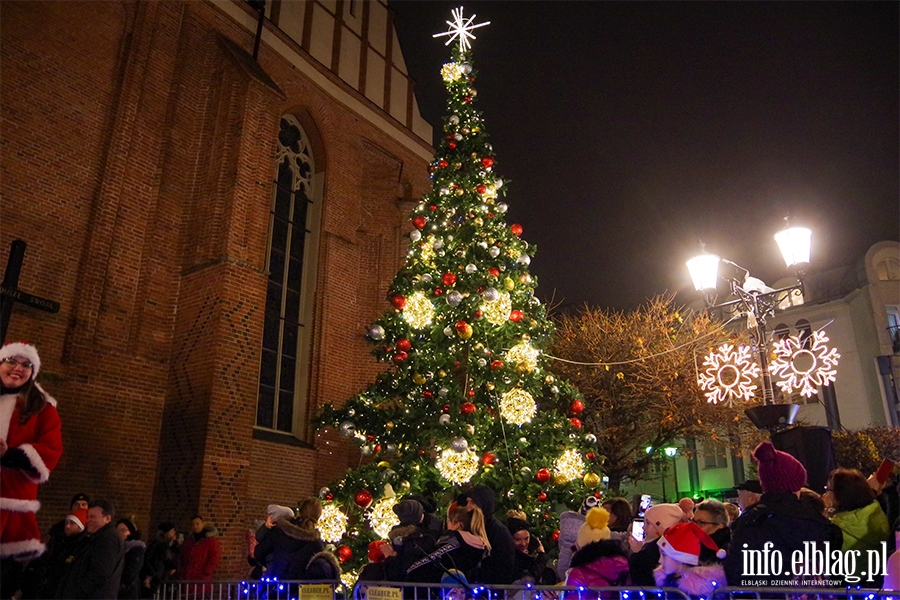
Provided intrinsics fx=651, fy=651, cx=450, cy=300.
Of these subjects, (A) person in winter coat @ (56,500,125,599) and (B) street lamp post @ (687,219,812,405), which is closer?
(A) person in winter coat @ (56,500,125,599)

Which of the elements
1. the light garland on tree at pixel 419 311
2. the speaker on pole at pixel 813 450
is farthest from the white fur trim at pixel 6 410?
the speaker on pole at pixel 813 450

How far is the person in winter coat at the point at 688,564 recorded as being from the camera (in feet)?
12.8

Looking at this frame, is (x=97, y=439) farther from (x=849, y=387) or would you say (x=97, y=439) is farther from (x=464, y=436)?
(x=849, y=387)

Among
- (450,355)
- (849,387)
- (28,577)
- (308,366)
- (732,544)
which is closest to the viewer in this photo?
(732,544)

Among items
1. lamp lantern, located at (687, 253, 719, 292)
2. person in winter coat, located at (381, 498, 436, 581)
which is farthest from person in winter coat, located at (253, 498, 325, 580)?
lamp lantern, located at (687, 253, 719, 292)

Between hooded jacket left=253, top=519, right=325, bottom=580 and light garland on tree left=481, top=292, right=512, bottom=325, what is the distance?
3.78 m

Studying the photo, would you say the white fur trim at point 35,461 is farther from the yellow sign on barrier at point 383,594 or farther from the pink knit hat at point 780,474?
the pink knit hat at point 780,474

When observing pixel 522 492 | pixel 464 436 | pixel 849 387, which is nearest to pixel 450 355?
pixel 464 436

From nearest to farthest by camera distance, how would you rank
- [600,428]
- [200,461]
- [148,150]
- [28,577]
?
[28,577]
[200,461]
[148,150]
[600,428]

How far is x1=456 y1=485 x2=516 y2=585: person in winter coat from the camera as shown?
5.05 m

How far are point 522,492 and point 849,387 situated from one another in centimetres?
2460

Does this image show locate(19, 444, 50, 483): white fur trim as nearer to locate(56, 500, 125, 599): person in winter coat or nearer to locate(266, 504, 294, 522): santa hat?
locate(56, 500, 125, 599): person in winter coat

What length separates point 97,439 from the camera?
357 inches

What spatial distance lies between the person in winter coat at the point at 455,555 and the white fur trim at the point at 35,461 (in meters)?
2.51
